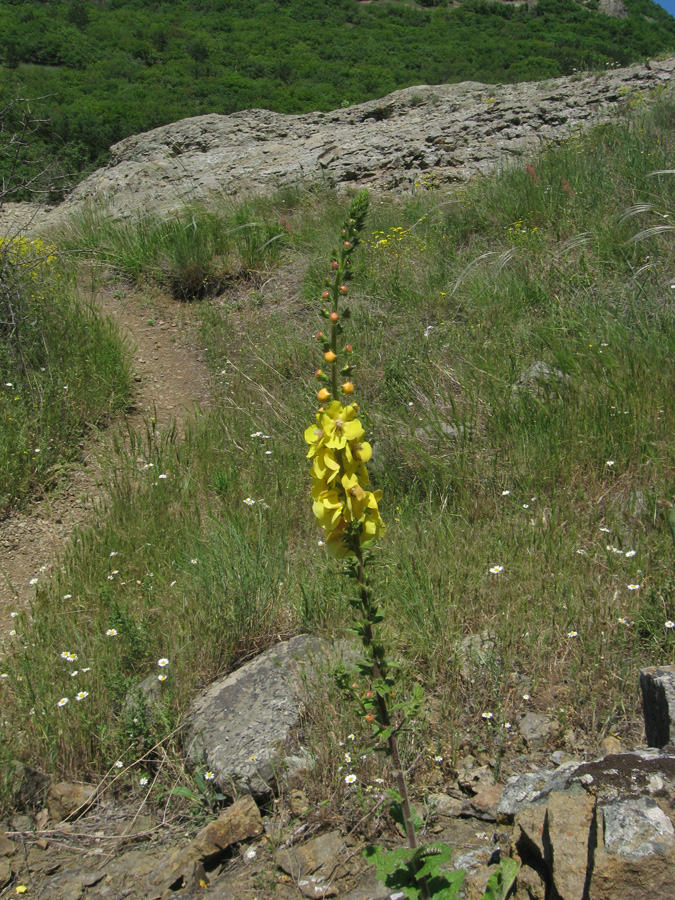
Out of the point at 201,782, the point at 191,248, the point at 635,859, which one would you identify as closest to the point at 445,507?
the point at 201,782

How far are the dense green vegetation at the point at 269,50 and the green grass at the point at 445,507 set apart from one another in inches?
622

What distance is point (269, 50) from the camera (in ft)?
113

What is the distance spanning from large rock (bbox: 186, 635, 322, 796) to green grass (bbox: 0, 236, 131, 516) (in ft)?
7.73

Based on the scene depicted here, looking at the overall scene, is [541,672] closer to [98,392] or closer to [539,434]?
[539,434]

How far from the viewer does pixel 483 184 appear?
23.7 feet

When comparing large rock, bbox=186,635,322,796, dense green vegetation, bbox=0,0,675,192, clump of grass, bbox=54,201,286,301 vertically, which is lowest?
large rock, bbox=186,635,322,796

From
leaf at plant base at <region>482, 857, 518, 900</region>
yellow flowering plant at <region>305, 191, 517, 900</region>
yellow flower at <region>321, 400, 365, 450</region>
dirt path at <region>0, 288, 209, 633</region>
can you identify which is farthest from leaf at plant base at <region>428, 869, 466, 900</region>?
dirt path at <region>0, 288, 209, 633</region>

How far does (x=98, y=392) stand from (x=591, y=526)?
3686mm

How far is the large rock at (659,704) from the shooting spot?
174 cm

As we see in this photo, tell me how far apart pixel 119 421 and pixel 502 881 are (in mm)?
4206

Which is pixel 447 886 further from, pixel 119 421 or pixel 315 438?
pixel 119 421

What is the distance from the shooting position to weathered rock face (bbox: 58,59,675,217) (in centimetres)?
877

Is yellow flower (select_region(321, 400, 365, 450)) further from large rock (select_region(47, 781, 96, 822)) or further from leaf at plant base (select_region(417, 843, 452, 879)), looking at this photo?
large rock (select_region(47, 781, 96, 822))

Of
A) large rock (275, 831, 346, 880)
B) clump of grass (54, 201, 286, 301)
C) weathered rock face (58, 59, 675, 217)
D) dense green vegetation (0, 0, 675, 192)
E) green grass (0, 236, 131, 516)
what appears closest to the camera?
large rock (275, 831, 346, 880)
